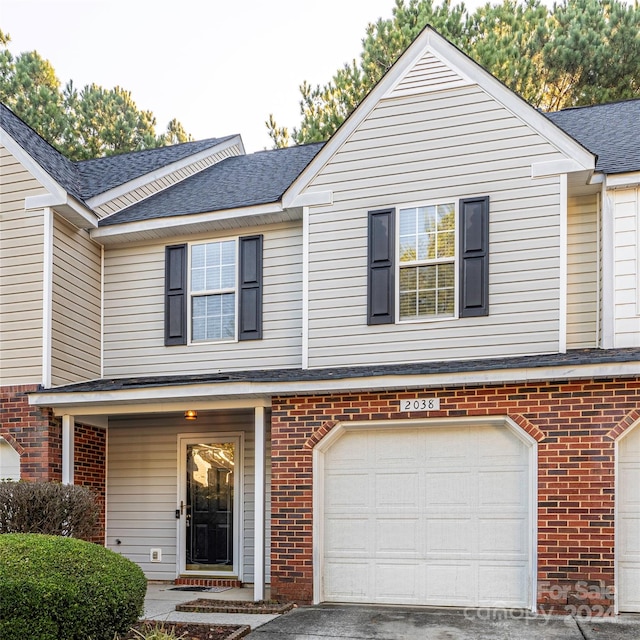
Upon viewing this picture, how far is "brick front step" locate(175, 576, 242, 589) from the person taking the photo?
10492mm

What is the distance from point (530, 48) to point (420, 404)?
16.7 metres

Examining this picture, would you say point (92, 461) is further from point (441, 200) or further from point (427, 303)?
point (441, 200)

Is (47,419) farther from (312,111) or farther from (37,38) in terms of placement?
(37,38)

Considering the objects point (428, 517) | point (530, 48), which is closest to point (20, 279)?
point (428, 517)

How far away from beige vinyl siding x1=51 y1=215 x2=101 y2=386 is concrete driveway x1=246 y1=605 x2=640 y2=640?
15.5ft

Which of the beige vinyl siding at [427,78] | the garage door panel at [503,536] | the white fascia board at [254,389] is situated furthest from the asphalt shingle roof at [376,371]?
the beige vinyl siding at [427,78]

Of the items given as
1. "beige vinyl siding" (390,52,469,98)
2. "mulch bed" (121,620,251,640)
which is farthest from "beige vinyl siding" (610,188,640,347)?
"mulch bed" (121,620,251,640)

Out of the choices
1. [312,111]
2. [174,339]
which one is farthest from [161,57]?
[174,339]

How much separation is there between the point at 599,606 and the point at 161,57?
1528cm

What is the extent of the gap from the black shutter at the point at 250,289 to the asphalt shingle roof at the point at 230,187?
623 mm

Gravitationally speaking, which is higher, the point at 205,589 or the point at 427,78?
the point at 427,78

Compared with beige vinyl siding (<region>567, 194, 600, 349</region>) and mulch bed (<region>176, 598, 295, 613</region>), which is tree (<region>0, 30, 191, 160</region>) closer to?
mulch bed (<region>176, 598, 295, 613</region>)

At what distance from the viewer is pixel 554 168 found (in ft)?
29.4

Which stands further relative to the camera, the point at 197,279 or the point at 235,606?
the point at 197,279
